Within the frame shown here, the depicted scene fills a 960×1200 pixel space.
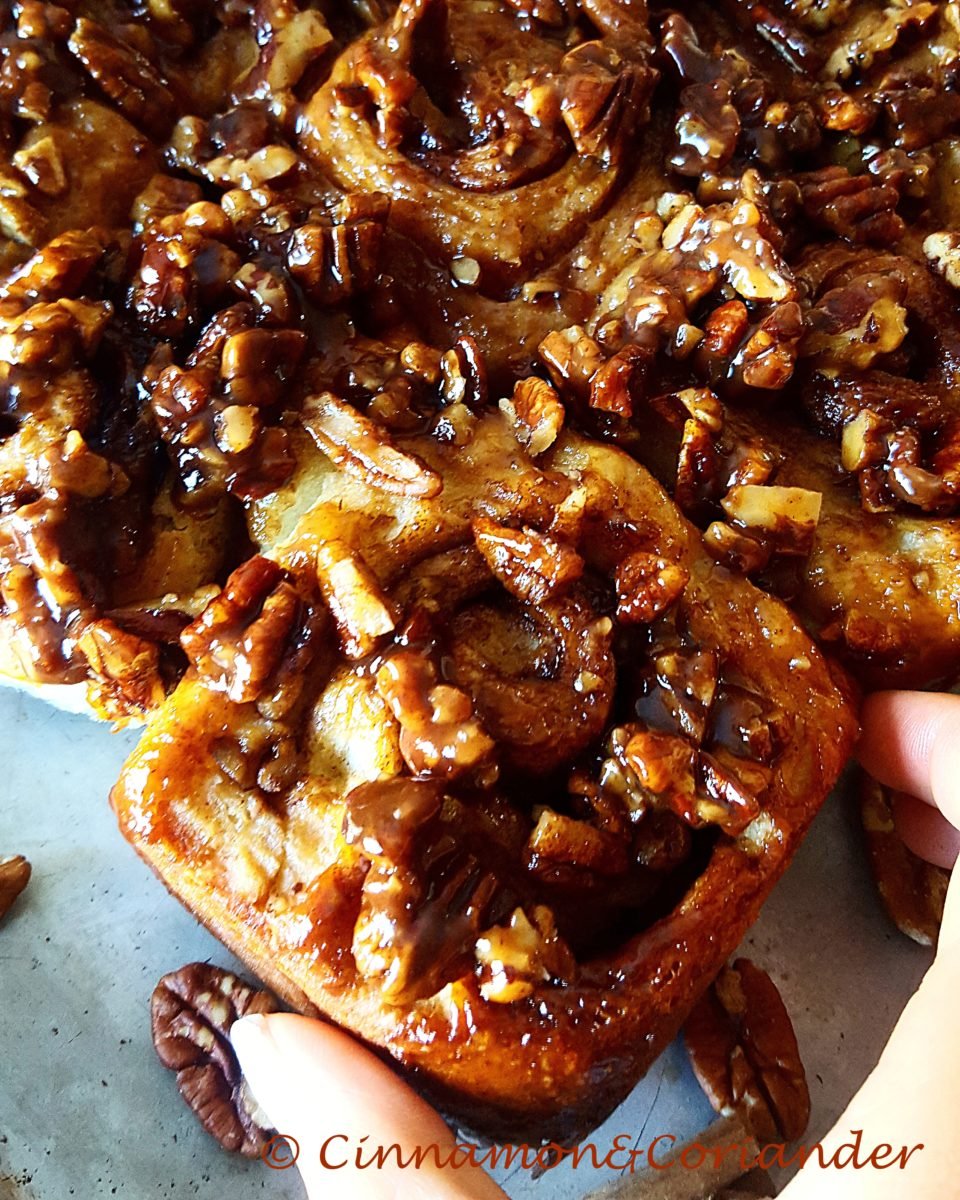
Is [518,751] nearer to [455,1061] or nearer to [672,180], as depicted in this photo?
[455,1061]

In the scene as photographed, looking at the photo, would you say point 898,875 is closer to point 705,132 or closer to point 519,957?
point 519,957

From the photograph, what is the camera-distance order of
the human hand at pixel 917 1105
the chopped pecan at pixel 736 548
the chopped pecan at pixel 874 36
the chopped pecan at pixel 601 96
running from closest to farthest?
the human hand at pixel 917 1105
the chopped pecan at pixel 736 548
the chopped pecan at pixel 601 96
the chopped pecan at pixel 874 36

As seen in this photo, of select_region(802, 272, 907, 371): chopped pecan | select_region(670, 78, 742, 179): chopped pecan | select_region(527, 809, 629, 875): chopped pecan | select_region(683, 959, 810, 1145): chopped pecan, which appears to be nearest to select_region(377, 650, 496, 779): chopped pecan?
select_region(527, 809, 629, 875): chopped pecan

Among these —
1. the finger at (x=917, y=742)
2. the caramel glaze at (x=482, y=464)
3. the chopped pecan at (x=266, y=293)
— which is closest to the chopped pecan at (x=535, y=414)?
the caramel glaze at (x=482, y=464)

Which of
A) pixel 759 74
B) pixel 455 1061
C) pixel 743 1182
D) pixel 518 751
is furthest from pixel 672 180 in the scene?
pixel 743 1182

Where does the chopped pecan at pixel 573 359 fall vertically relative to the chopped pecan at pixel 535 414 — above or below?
above

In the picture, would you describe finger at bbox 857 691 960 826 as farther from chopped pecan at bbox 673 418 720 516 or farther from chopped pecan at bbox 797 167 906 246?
chopped pecan at bbox 797 167 906 246

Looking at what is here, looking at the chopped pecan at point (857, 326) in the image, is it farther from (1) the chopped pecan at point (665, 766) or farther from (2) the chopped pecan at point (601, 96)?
(1) the chopped pecan at point (665, 766)
